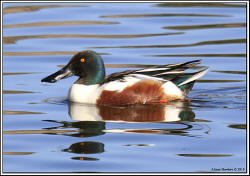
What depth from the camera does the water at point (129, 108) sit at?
6758mm

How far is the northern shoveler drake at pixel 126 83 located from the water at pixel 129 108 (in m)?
0.22

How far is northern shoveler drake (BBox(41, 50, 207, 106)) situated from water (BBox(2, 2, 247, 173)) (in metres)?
0.22

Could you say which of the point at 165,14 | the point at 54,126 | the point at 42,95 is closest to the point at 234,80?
the point at 42,95

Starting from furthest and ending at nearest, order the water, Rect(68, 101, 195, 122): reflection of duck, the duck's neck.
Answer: the duck's neck < Rect(68, 101, 195, 122): reflection of duck < the water

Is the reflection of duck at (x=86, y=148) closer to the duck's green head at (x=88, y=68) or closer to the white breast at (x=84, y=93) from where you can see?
the white breast at (x=84, y=93)

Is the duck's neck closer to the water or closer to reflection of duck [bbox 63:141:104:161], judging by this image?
the water

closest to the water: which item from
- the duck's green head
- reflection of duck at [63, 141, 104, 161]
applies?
reflection of duck at [63, 141, 104, 161]

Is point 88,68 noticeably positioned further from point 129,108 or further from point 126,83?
point 129,108

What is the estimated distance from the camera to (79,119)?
835 cm

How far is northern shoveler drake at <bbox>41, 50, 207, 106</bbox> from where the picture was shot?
30.3 feet

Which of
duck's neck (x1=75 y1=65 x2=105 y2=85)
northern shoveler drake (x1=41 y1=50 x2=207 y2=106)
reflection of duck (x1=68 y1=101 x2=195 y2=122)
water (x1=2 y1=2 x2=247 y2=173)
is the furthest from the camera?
duck's neck (x1=75 y1=65 x2=105 y2=85)

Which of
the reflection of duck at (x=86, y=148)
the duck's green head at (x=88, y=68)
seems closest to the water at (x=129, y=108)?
the reflection of duck at (x=86, y=148)

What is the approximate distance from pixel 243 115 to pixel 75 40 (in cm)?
591

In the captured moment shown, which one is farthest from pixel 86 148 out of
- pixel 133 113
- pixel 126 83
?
pixel 126 83
